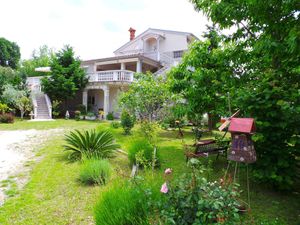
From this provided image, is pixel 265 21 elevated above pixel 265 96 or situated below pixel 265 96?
above

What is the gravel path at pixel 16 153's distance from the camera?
5705 mm

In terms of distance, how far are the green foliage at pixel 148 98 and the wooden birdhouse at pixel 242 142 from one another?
7.09 m

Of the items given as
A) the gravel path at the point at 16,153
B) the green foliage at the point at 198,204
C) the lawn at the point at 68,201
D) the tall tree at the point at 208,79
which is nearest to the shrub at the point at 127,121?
the gravel path at the point at 16,153

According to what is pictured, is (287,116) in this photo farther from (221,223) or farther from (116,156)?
(116,156)

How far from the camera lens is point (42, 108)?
65.5 ft

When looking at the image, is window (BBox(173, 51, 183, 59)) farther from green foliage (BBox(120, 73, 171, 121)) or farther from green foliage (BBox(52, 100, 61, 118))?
green foliage (BBox(52, 100, 61, 118))

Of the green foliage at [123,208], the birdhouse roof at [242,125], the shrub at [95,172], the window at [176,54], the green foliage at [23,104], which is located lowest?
the shrub at [95,172]

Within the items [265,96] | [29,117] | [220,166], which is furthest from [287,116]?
[29,117]

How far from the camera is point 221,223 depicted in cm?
197

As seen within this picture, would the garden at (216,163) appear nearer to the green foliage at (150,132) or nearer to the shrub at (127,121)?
the green foliage at (150,132)

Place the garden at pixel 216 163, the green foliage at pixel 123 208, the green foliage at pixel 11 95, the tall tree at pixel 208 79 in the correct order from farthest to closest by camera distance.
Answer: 1. the green foliage at pixel 11 95
2. the tall tree at pixel 208 79
3. the green foliage at pixel 123 208
4. the garden at pixel 216 163

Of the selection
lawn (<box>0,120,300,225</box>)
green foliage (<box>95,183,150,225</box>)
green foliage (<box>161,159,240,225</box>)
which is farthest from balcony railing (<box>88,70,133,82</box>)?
green foliage (<box>161,159,240,225</box>)

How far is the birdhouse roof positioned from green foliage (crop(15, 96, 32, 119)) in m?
19.3

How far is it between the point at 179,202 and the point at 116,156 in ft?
17.5
